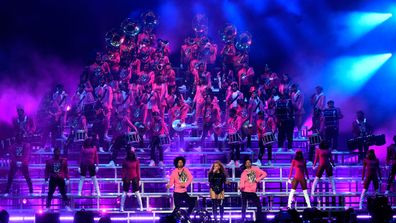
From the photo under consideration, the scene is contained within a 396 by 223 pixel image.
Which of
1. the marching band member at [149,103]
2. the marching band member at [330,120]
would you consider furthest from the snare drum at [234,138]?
the marching band member at [149,103]

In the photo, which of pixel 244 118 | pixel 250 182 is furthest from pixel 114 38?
pixel 250 182

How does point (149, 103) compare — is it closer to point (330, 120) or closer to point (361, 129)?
point (330, 120)

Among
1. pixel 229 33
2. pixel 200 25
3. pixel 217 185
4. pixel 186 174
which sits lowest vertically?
pixel 217 185

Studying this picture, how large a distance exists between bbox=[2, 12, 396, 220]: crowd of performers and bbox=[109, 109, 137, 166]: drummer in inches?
1.1

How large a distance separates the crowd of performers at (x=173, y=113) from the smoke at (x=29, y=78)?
77.4 inches

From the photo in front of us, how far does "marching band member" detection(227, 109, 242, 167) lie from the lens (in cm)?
1958

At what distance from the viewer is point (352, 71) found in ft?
87.7

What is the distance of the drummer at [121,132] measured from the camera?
19.9 meters

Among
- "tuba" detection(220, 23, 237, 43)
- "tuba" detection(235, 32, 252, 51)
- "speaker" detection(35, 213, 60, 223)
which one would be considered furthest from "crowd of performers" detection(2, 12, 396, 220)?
"speaker" detection(35, 213, 60, 223)

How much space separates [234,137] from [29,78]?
9.36 m

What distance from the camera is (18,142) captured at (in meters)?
18.5

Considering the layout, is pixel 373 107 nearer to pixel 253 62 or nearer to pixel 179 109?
pixel 253 62

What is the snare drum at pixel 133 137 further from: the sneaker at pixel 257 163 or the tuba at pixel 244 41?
the tuba at pixel 244 41

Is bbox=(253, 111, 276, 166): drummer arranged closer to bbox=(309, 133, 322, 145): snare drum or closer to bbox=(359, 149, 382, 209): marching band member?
bbox=(309, 133, 322, 145): snare drum
